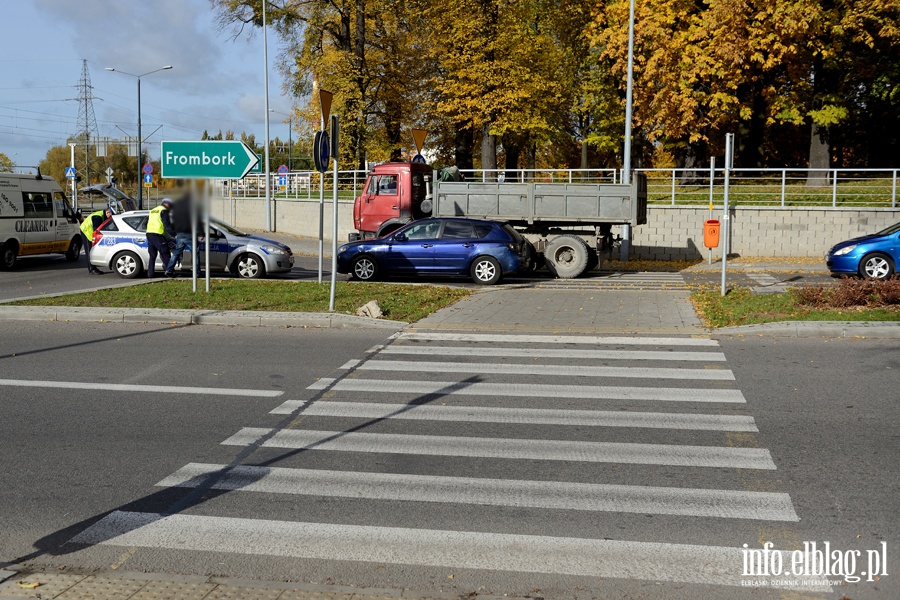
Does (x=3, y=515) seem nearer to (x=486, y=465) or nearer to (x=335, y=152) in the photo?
(x=486, y=465)

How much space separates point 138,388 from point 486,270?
1121 cm

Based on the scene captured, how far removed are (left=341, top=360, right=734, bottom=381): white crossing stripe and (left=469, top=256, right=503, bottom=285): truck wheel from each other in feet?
29.3

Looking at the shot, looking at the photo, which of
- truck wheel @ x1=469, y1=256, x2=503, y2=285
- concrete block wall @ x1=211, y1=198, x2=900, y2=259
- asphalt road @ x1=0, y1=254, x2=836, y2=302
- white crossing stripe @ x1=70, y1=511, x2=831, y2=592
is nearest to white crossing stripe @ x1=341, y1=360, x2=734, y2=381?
white crossing stripe @ x1=70, y1=511, x2=831, y2=592

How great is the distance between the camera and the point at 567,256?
2150 cm

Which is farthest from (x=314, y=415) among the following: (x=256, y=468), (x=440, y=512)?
(x=440, y=512)

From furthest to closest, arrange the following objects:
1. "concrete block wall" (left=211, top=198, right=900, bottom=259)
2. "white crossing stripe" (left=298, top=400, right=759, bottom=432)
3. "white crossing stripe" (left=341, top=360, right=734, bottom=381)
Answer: "concrete block wall" (left=211, top=198, right=900, bottom=259), "white crossing stripe" (left=341, top=360, right=734, bottom=381), "white crossing stripe" (left=298, top=400, right=759, bottom=432)

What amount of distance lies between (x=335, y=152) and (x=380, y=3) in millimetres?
25574

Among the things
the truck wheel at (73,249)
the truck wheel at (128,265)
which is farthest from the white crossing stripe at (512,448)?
the truck wheel at (73,249)

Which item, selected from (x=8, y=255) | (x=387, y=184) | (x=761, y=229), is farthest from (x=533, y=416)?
(x=8, y=255)

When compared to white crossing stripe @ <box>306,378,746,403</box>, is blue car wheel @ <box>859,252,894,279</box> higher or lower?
higher

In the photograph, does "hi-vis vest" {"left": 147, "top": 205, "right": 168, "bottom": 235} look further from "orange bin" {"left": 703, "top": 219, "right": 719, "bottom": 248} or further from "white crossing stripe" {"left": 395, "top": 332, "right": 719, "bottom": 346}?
"orange bin" {"left": 703, "top": 219, "right": 719, "bottom": 248}

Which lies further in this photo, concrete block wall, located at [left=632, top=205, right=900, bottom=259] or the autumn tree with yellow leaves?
the autumn tree with yellow leaves

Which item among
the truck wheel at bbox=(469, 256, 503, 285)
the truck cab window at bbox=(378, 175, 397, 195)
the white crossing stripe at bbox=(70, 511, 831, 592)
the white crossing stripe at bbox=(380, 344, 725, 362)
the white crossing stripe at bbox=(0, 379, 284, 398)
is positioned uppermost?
the truck cab window at bbox=(378, 175, 397, 195)

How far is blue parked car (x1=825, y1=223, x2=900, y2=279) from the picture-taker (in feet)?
63.2
